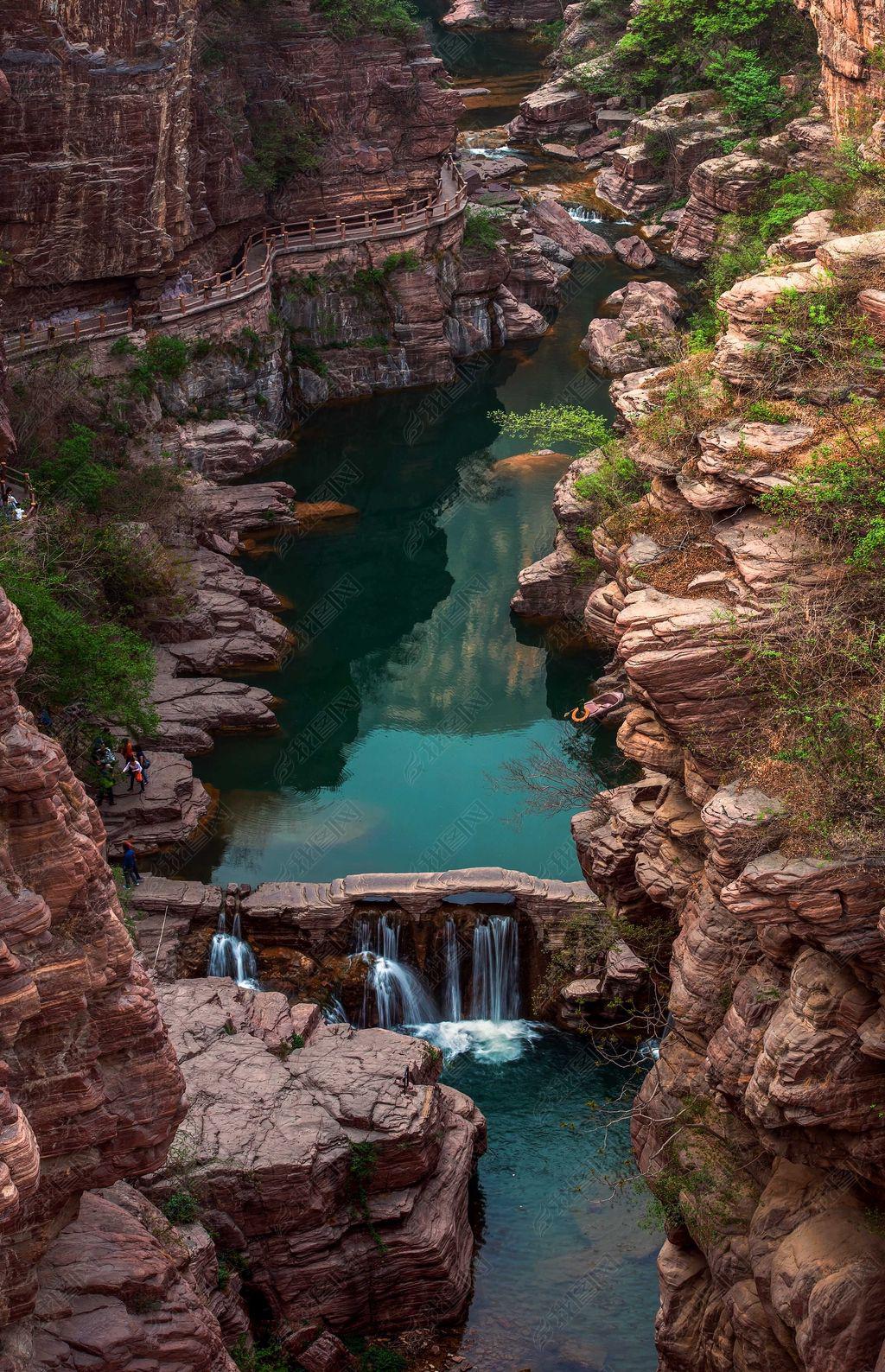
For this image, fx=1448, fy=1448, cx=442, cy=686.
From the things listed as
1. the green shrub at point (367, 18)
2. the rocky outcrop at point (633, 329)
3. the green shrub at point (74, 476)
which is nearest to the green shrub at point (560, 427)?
the rocky outcrop at point (633, 329)

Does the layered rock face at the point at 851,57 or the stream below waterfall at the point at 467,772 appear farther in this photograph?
the layered rock face at the point at 851,57

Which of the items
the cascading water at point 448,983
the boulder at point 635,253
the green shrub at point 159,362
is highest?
the boulder at point 635,253

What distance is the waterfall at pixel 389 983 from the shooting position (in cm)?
3048

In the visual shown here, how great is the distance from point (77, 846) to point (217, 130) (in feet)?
141

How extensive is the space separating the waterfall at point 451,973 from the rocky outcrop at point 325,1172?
527 centimetres

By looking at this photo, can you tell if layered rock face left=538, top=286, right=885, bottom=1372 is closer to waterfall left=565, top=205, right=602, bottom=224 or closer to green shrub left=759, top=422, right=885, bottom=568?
green shrub left=759, top=422, right=885, bottom=568

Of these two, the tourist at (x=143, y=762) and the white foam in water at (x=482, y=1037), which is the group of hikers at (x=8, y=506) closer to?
the tourist at (x=143, y=762)

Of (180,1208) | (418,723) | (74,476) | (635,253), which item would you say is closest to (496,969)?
(418,723)

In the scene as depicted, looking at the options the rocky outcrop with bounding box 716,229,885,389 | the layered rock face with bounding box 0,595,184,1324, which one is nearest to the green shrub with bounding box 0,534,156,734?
the layered rock face with bounding box 0,595,184,1324

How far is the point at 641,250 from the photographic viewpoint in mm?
64250

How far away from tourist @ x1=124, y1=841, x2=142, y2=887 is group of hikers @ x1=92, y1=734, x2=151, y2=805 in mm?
1528

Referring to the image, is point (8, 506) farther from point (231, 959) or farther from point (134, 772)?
point (231, 959)

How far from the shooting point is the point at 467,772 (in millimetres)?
36969

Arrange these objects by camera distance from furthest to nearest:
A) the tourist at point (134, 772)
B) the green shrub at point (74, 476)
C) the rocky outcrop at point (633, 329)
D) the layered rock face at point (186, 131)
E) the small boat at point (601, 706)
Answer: the rocky outcrop at point (633, 329) → the layered rock face at point (186, 131) → the green shrub at point (74, 476) → the small boat at point (601, 706) → the tourist at point (134, 772)
